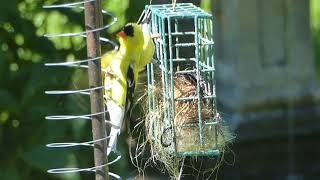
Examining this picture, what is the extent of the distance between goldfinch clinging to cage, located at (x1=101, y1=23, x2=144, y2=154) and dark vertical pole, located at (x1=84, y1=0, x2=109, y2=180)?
261 millimetres

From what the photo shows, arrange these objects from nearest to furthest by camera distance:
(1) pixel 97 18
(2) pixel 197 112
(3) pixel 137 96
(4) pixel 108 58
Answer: (1) pixel 97 18 < (4) pixel 108 58 < (2) pixel 197 112 < (3) pixel 137 96

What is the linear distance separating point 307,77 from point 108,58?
4083 millimetres

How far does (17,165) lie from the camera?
9.06 feet

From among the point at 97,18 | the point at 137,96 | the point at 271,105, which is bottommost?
the point at 271,105

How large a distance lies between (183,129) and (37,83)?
78 centimetres

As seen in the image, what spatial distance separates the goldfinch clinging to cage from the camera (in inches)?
75.7

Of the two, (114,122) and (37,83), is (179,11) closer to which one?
(114,122)

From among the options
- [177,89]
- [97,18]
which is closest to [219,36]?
[177,89]

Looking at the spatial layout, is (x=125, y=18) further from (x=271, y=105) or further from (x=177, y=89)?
(x=271, y=105)

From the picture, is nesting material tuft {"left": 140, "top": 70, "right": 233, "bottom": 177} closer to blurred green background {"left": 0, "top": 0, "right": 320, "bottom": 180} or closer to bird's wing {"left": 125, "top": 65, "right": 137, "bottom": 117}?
bird's wing {"left": 125, "top": 65, "right": 137, "bottom": 117}

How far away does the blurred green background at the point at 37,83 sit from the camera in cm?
269

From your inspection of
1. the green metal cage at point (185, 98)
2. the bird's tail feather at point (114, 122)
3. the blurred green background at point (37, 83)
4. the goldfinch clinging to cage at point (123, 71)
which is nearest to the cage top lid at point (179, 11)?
the green metal cage at point (185, 98)

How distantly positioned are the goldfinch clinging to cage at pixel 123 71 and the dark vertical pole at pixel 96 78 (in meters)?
0.26

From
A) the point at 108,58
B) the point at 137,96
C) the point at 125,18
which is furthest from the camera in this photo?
the point at 125,18
